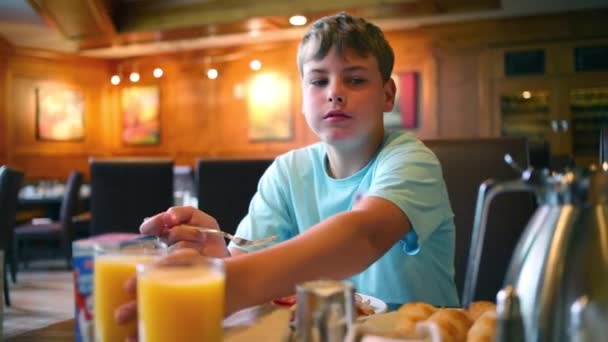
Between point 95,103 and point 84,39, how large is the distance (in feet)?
6.28

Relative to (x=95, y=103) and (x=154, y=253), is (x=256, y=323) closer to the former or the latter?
(x=154, y=253)

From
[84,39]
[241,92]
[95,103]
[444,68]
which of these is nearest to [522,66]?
[444,68]

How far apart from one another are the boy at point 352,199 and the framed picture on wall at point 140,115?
7370mm

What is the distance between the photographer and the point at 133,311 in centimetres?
62

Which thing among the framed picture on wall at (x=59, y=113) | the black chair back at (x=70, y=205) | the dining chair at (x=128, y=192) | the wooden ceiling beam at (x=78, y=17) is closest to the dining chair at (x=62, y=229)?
the black chair back at (x=70, y=205)

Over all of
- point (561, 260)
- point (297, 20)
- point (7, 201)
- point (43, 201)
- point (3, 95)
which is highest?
point (297, 20)

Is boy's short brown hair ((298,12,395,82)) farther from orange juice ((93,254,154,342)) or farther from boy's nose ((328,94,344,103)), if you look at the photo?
orange juice ((93,254,154,342))

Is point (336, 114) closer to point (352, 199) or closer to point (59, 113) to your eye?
point (352, 199)

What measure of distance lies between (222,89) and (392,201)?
23.7 ft

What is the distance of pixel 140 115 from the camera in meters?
8.52

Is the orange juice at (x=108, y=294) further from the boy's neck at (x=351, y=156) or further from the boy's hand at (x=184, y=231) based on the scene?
the boy's neck at (x=351, y=156)

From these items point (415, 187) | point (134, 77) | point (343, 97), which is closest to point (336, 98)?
point (343, 97)

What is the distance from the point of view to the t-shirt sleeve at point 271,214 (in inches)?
50.8

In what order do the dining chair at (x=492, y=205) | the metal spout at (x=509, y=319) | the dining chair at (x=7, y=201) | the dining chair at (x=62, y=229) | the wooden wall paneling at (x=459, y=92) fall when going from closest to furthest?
the metal spout at (x=509, y=319), the dining chair at (x=492, y=205), the dining chair at (x=7, y=201), the dining chair at (x=62, y=229), the wooden wall paneling at (x=459, y=92)
